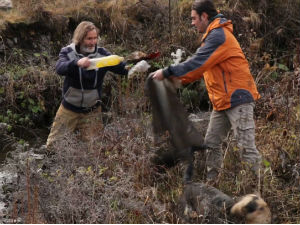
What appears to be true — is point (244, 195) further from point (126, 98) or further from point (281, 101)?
point (126, 98)

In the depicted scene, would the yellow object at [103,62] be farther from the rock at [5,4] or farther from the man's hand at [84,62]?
the rock at [5,4]

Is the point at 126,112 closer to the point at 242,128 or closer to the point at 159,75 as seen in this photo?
the point at 159,75

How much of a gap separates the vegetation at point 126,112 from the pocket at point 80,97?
0.35 m

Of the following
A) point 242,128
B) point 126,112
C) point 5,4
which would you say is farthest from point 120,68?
point 5,4

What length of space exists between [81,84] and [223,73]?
1620mm

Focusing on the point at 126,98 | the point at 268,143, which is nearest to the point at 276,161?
the point at 268,143

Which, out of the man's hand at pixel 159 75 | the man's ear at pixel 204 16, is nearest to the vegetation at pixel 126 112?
the man's hand at pixel 159 75

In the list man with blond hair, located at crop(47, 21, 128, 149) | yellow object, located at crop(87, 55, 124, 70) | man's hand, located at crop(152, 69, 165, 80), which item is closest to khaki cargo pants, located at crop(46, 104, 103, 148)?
man with blond hair, located at crop(47, 21, 128, 149)

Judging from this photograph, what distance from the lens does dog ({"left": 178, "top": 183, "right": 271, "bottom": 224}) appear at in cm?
377

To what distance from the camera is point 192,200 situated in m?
4.13

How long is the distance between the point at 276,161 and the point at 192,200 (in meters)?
0.98

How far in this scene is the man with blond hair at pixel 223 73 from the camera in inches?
163

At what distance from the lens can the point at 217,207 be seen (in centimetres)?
398

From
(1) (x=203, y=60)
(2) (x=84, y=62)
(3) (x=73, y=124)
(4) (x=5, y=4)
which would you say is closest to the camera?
(1) (x=203, y=60)
